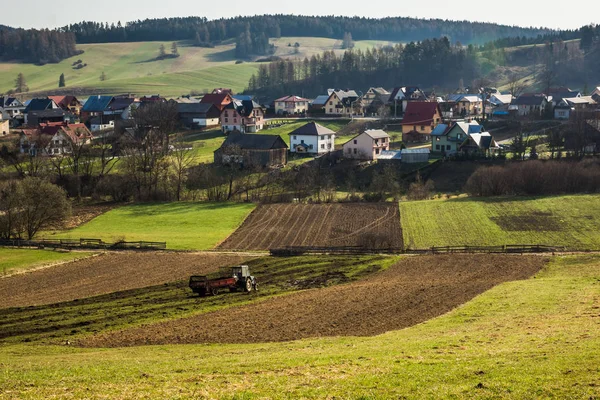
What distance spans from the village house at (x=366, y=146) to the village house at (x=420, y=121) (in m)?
14.3

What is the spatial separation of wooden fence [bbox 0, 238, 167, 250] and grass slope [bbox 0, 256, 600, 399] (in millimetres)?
21531

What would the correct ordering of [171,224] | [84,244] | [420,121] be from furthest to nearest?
[420,121] → [171,224] → [84,244]

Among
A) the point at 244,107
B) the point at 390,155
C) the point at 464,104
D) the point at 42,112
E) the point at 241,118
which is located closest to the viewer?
the point at 390,155

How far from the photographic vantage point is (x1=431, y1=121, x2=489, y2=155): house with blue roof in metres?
82.1

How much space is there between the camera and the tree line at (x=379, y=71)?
15738 cm

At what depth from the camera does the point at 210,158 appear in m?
81.0

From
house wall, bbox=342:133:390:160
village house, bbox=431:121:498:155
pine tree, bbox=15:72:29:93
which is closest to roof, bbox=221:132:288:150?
house wall, bbox=342:133:390:160

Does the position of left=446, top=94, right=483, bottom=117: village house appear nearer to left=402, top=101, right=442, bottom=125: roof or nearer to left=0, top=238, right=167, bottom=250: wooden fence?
left=402, top=101, right=442, bottom=125: roof

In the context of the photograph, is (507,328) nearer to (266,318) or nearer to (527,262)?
(266,318)

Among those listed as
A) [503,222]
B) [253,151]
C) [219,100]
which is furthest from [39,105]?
[503,222]

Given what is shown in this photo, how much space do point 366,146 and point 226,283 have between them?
4819cm

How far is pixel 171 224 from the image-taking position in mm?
55000

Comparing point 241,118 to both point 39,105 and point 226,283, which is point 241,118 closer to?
point 39,105

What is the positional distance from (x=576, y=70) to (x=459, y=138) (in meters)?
84.7
